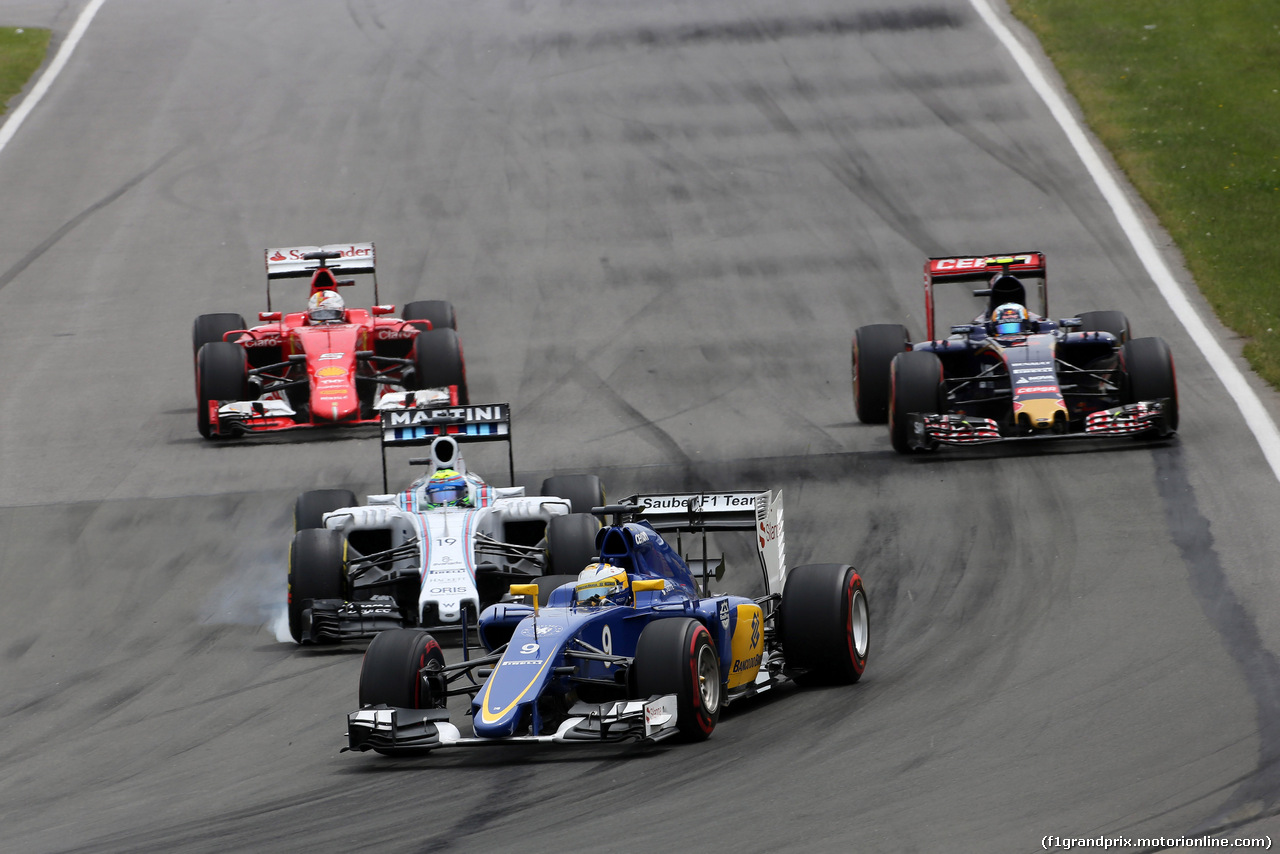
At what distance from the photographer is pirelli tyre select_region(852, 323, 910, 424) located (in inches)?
851

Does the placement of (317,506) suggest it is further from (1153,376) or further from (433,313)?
(1153,376)

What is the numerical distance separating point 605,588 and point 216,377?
12.3 m

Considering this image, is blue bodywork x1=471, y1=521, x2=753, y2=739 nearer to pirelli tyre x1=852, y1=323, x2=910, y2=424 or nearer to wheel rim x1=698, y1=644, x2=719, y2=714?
wheel rim x1=698, y1=644, x2=719, y2=714

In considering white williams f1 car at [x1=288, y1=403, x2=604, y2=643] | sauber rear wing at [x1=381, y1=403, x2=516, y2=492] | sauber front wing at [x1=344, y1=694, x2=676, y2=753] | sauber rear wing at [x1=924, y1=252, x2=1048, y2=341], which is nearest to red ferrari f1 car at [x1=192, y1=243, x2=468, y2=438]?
sauber rear wing at [x1=381, y1=403, x2=516, y2=492]

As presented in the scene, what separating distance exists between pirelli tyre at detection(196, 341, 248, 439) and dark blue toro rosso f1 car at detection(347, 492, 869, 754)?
10.7m

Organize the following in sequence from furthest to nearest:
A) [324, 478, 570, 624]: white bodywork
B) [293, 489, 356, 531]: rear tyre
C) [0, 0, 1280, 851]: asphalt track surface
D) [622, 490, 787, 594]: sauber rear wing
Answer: [293, 489, 356, 531]: rear tyre → [324, 478, 570, 624]: white bodywork → [622, 490, 787, 594]: sauber rear wing → [0, 0, 1280, 851]: asphalt track surface

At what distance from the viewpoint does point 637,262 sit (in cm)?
2967

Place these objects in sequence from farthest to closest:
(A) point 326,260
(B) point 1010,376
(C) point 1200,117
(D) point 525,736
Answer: (C) point 1200,117 → (A) point 326,260 → (B) point 1010,376 → (D) point 525,736

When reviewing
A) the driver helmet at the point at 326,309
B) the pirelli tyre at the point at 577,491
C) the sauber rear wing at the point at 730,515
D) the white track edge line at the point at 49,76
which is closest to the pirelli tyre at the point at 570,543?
the pirelli tyre at the point at 577,491

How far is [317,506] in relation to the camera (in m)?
16.6

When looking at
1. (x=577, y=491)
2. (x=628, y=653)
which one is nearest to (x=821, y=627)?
(x=628, y=653)

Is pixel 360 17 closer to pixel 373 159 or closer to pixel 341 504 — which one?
pixel 373 159

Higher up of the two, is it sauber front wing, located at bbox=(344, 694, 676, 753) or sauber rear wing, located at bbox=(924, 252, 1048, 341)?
sauber rear wing, located at bbox=(924, 252, 1048, 341)

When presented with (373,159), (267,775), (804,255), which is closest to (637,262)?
(804,255)
